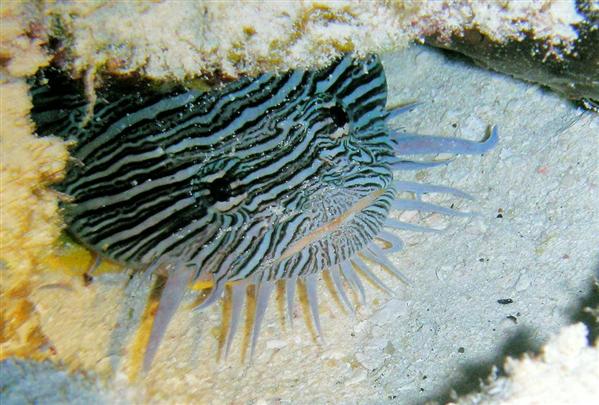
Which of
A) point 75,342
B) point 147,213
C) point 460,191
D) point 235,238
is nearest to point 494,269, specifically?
point 460,191

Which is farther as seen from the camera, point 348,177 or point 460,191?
point 460,191

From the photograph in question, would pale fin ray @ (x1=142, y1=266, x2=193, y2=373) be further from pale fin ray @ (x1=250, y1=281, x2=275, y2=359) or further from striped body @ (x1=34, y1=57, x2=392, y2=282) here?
pale fin ray @ (x1=250, y1=281, x2=275, y2=359)

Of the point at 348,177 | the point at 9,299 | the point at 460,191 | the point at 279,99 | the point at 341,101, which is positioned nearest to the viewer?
the point at 9,299

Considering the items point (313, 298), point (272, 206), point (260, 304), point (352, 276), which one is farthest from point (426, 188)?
point (260, 304)

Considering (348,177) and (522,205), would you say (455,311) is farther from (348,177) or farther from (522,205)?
(348,177)

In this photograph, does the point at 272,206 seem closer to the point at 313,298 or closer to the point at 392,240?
the point at 313,298

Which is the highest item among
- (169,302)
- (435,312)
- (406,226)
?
(406,226)

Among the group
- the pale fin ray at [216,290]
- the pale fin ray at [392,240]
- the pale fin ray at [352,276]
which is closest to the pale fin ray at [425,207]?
the pale fin ray at [392,240]
